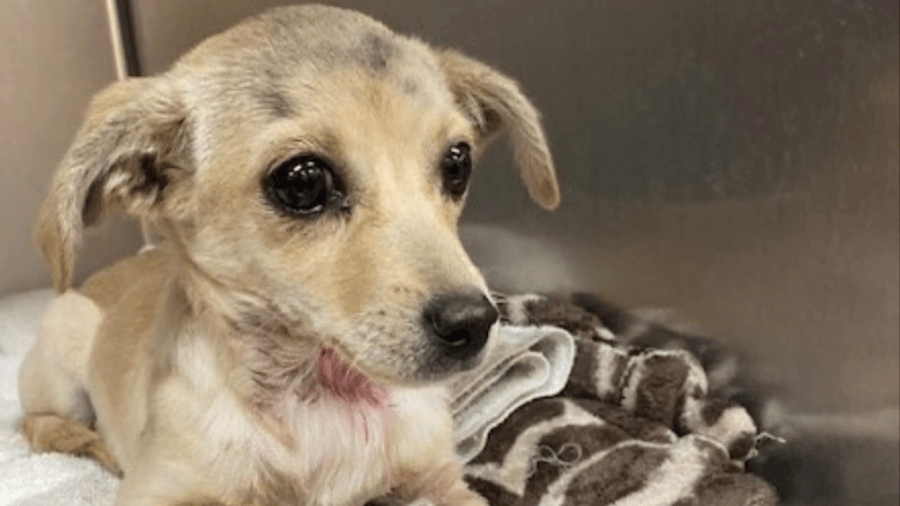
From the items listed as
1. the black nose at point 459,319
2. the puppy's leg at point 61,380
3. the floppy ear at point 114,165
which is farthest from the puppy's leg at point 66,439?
the black nose at point 459,319

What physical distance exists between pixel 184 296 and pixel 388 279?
0.47 metres

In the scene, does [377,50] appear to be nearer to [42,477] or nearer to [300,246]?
[300,246]

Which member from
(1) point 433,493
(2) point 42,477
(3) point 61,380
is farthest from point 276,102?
(3) point 61,380

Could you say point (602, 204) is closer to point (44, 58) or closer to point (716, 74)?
point (716, 74)

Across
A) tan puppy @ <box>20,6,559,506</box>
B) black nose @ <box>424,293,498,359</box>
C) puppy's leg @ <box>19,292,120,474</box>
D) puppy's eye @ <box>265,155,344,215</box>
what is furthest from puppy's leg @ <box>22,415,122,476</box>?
black nose @ <box>424,293,498,359</box>

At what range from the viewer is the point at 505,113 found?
6.35 feet

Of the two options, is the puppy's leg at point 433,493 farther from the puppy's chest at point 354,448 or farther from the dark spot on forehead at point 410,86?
the dark spot on forehead at point 410,86

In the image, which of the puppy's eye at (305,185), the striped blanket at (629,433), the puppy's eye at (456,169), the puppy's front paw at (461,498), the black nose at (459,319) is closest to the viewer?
the black nose at (459,319)

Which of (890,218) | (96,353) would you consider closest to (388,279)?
(890,218)

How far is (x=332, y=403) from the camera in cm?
176

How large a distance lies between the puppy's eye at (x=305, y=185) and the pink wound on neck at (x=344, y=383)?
0.26 m

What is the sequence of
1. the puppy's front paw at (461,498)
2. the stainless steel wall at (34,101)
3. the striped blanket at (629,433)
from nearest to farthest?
1. the puppy's front paw at (461,498)
2. the striped blanket at (629,433)
3. the stainless steel wall at (34,101)

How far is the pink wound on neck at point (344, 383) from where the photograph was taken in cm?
173

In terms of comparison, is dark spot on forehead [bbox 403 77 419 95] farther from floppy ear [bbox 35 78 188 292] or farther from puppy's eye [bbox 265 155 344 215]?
floppy ear [bbox 35 78 188 292]
